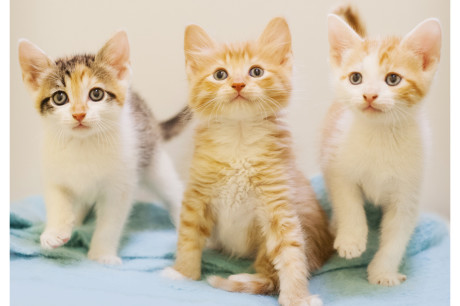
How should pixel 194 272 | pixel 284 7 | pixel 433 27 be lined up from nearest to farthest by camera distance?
pixel 433 27, pixel 194 272, pixel 284 7

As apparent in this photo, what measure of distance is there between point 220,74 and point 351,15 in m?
0.53

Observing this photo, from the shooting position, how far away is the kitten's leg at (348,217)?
1.33 metres

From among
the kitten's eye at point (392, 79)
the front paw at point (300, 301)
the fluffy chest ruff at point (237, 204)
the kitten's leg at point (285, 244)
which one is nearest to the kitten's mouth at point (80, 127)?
the fluffy chest ruff at point (237, 204)

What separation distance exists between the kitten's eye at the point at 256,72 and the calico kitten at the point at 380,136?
22 cm

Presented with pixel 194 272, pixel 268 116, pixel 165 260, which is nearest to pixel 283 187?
pixel 268 116

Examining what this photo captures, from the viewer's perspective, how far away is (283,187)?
52.6 inches

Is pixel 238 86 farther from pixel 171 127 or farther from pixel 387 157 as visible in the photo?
pixel 171 127

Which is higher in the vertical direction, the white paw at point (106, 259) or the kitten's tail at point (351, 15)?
the kitten's tail at point (351, 15)

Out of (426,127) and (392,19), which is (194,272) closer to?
(426,127)

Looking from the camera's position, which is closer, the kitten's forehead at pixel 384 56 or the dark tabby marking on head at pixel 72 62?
the kitten's forehead at pixel 384 56

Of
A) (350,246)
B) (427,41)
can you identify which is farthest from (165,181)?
(427,41)

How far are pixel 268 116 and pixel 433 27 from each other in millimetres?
505

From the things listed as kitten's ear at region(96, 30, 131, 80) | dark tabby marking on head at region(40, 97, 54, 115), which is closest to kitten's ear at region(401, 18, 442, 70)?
kitten's ear at region(96, 30, 131, 80)

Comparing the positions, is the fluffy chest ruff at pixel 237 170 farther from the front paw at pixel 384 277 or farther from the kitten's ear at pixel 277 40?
the front paw at pixel 384 277
